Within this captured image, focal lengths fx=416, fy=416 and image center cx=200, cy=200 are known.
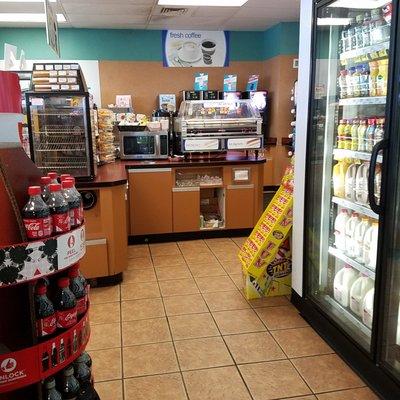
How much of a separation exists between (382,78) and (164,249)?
10.9ft

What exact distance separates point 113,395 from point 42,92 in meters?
2.63

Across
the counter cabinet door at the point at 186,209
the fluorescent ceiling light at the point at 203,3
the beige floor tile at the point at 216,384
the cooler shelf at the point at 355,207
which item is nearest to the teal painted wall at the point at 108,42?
the fluorescent ceiling light at the point at 203,3

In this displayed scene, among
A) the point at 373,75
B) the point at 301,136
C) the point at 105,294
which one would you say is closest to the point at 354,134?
the point at 373,75

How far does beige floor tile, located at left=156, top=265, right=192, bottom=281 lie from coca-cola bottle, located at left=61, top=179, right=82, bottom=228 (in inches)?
97.0

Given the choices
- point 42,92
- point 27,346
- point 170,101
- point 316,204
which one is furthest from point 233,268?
point 170,101

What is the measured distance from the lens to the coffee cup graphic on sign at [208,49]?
26.2 feet

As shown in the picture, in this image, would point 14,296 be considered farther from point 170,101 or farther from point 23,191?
point 170,101

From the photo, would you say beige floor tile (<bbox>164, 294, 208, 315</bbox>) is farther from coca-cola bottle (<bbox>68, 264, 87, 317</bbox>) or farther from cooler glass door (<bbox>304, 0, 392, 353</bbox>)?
coca-cola bottle (<bbox>68, 264, 87, 317</bbox>)

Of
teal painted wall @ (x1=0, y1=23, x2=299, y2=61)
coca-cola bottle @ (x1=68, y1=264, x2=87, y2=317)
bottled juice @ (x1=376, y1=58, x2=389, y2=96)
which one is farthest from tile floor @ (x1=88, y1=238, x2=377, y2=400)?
teal painted wall @ (x1=0, y1=23, x2=299, y2=61)

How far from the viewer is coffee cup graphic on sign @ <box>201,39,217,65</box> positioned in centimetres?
798

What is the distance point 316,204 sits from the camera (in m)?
3.12

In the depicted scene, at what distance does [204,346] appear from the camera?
2.92m

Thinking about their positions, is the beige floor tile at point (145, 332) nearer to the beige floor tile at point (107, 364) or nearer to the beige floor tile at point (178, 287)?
the beige floor tile at point (107, 364)

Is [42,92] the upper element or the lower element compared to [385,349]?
upper
